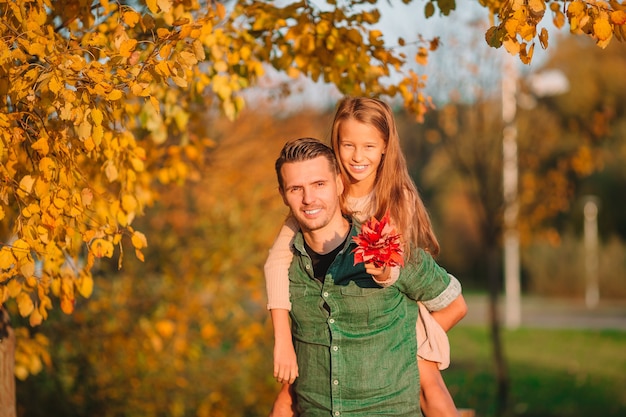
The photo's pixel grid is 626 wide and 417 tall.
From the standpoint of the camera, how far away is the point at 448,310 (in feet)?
10.9

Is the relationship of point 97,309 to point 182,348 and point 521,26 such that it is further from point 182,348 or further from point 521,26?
point 521,26

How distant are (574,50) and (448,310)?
26.6m

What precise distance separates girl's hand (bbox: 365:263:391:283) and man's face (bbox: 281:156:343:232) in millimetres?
293

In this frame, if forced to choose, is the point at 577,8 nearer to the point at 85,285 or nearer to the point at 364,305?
the point at 364,305

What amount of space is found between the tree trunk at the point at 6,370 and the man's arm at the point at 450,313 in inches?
75.3

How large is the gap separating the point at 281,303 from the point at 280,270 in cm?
13

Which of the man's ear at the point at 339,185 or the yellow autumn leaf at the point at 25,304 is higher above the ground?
the man's ear at the point at 339,185

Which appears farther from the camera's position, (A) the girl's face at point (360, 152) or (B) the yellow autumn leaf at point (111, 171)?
(B) the yellow autumn leaf at point (111, 171)

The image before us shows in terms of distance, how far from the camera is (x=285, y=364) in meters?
3.11

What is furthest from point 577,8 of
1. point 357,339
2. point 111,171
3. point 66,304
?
point 66,304

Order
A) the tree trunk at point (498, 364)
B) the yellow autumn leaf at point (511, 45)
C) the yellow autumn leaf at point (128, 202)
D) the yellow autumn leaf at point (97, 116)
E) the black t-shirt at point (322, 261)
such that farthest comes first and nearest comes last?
the tree trunk at point (498, 364) → the yellow autumn leaf at point (128, 202) → the black t-shirt at point (322, 261) → the yellow autumn leaf at point (511, 45) → the yellow autumn leaf at point (97, 116)

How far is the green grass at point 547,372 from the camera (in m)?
9.12

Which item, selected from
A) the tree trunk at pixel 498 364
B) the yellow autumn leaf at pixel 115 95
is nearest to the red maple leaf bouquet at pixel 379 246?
the yellow autumn leaf at pixel 115 95

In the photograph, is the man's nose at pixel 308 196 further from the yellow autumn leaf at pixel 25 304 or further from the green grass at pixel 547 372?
the green grass at pixel 547 372
